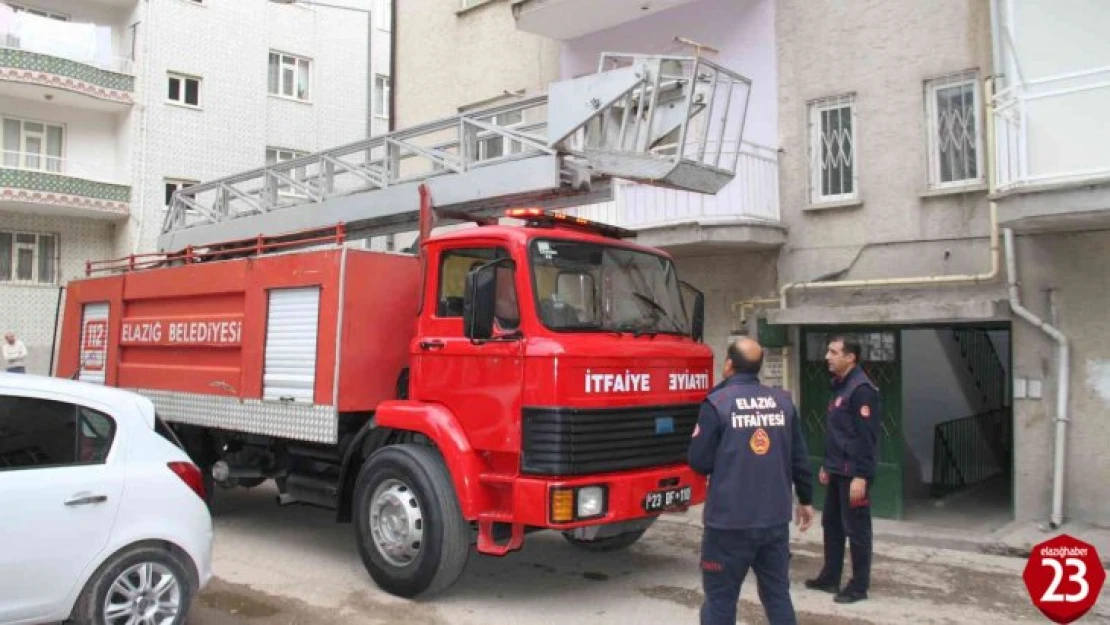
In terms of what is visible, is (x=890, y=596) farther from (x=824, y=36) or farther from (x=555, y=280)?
(x=824, y=36)

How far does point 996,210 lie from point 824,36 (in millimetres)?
3182

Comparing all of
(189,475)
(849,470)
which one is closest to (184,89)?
(189,475)

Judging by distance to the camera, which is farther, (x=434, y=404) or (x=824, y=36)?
(x=824, y=36)

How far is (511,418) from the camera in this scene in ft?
18.1

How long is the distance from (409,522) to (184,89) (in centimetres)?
2055

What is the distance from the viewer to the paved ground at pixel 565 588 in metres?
5.59

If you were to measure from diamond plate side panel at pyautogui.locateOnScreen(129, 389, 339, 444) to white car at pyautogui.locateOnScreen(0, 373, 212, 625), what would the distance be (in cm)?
158

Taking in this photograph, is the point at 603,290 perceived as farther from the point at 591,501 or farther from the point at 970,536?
the point at 970,536

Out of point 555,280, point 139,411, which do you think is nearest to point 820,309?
point 555,280

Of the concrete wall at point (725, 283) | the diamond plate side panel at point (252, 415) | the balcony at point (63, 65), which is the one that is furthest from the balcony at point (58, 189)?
the concrete wall at point (725, 283)

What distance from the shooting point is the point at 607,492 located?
546 centimetres

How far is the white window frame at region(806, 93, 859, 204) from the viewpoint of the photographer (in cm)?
955

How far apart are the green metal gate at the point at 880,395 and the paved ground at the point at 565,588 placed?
1351 mm

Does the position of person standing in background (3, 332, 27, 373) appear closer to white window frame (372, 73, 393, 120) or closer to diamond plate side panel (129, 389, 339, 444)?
diamond plate side panel (129, 389, 339, 444)
